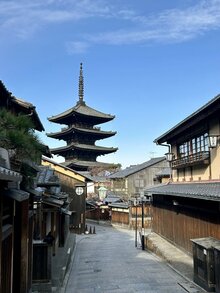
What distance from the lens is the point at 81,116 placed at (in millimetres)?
53094

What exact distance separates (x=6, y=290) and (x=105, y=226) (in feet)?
126

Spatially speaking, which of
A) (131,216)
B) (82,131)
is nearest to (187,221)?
(131,216)

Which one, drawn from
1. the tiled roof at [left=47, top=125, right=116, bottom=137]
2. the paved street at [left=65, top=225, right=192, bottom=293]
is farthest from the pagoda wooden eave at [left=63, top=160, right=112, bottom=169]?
the paved street at [left=65, top=225, right=192, bottom=293]

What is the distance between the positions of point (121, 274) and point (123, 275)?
23cm

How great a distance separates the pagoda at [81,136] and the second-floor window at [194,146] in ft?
101

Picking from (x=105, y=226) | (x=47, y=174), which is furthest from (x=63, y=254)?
(x=105, y=226)

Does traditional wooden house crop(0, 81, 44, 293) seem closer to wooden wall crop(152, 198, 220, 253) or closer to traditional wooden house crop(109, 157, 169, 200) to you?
wooden wall crop(152, 198, 220, 253)

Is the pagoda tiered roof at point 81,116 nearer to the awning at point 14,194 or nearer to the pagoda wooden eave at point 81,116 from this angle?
the pagoda wooden eave at point 81,116

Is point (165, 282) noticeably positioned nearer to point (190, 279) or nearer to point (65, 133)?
point (190, 279)

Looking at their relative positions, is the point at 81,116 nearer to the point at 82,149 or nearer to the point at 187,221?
the point at 82,149

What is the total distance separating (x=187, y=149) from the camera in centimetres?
2103

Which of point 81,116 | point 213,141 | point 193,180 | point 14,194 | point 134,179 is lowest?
point 14,194

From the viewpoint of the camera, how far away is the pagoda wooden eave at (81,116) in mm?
52688

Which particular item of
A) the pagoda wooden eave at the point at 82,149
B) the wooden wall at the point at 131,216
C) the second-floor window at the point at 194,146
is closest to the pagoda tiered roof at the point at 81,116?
the pagoda wooden eave at the point at 82,149
